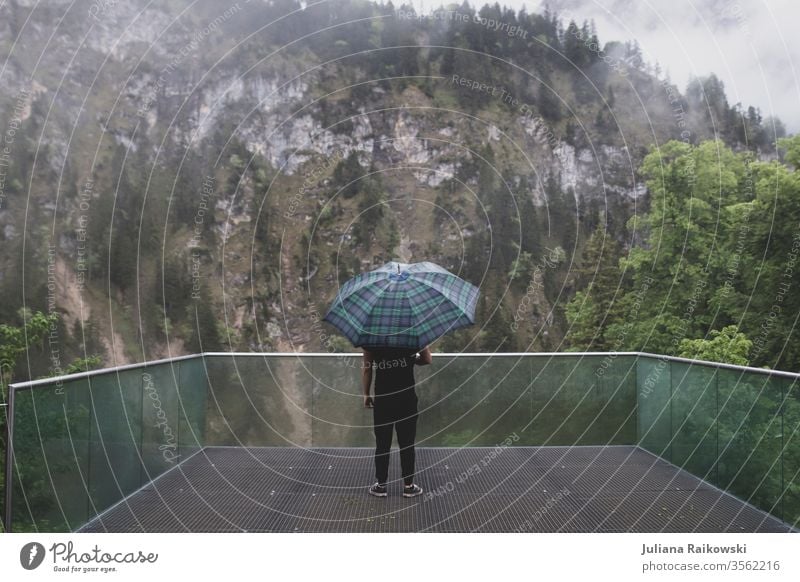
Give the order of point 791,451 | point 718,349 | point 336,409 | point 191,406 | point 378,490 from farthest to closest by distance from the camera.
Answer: point 718,349 < point 336,409 < point 191,406 < point 378,490 < point 791,451

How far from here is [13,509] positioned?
12.8 ft

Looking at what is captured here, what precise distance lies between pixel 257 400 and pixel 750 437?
4729 millimetres

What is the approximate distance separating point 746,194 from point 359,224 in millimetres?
49378

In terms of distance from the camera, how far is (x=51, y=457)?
14.3 feet

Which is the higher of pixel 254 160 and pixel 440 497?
pixel 254 160

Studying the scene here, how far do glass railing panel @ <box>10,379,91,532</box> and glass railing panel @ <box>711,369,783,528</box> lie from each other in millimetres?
4587

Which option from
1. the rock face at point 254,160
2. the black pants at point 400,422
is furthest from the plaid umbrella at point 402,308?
the rock face at point 254,160

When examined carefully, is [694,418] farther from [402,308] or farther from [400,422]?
[402,308]

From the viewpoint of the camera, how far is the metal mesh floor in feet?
16.0

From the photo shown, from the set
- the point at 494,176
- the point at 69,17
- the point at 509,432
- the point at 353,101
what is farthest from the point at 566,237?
the point at 509,432

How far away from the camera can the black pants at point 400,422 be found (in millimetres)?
5398

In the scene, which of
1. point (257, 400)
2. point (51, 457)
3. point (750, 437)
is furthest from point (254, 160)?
point (51, 457)

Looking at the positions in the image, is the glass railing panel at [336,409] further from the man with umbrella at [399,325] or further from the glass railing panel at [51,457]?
the glass railing panel at [51,457]

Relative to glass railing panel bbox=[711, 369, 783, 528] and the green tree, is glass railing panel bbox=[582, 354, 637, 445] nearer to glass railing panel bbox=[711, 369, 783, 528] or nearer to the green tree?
glass railing panel bbox=[711, 369, 783, 528]
